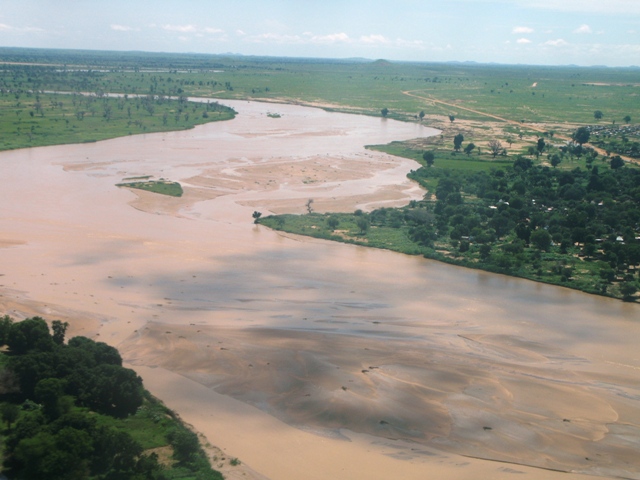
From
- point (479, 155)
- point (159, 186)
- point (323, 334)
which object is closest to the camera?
point (323, 334)

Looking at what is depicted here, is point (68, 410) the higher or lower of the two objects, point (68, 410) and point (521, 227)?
the lower

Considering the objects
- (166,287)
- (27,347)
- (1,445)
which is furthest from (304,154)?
(1,445)

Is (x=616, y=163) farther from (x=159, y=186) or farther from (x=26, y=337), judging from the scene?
(x=26, y=337)

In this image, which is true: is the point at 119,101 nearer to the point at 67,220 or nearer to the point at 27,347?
the point at 67,220

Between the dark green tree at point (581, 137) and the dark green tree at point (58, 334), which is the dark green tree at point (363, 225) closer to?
the dark green tree at point (58, 334)

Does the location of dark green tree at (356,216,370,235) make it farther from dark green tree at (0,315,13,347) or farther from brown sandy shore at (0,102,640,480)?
dark green tree at (0,315,13,347)

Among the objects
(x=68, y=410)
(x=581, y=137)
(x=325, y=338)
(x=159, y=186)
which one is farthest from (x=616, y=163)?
(x=68, y=410)

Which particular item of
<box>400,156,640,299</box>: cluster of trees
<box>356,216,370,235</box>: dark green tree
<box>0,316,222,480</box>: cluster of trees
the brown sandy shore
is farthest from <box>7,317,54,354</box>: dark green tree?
<box>400,156,640,299</box>: cluster of trees

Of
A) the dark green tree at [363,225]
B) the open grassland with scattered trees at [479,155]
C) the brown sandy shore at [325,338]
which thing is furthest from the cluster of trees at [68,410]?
the dark green tree at [363,225]
